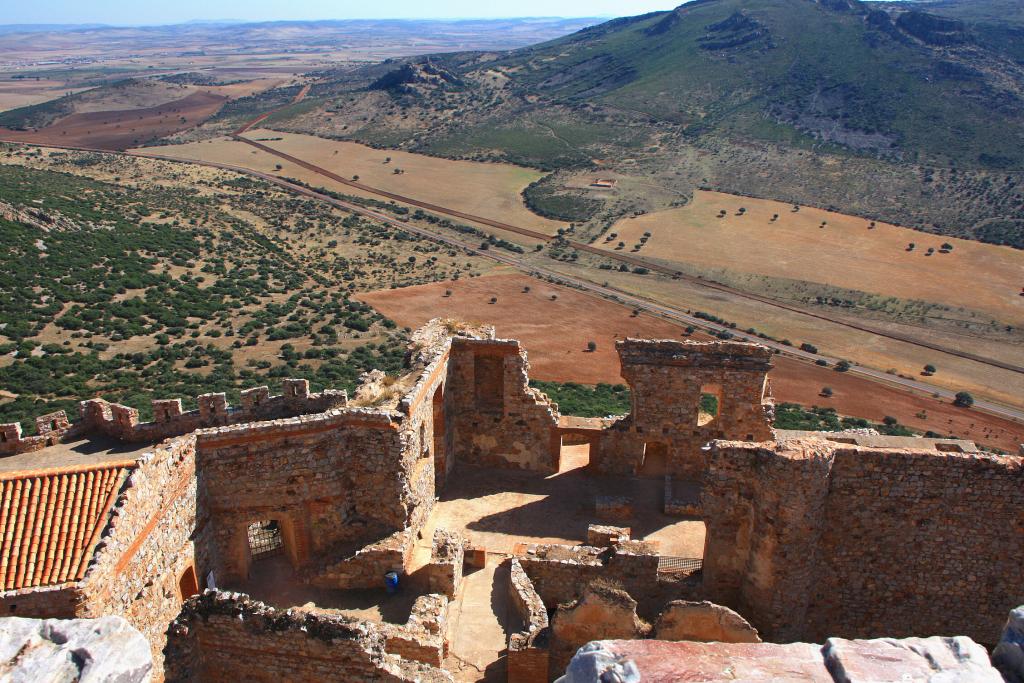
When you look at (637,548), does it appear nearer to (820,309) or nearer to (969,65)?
(820,309)

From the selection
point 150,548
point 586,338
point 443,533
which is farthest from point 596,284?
point 150,548

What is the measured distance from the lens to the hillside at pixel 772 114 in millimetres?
89375

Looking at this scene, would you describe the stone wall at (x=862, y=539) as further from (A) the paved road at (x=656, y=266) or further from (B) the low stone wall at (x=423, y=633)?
(A) the paved road at (x=656, y=266)

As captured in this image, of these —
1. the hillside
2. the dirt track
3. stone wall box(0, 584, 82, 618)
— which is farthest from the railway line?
stone wall box(0, 584, 82, 618)

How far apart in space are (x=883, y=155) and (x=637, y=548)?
97.7 m

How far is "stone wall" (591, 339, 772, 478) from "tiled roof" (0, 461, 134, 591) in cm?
1186

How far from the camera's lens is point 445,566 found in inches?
596

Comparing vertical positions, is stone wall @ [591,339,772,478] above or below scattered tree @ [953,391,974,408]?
above

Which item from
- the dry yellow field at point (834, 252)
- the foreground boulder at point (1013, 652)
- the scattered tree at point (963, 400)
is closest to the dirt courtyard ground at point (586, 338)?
the scattered tree at point (963, 400)

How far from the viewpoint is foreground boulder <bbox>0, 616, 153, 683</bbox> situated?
5.16 metres

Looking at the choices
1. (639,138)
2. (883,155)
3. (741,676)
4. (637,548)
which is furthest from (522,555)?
(639,138)

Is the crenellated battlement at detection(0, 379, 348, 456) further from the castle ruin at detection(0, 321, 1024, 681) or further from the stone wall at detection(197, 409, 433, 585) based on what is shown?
the stone wall at detection(197, 409, 433, 585)

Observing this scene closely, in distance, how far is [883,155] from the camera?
316ft

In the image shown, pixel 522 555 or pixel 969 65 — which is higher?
pixel 969 65
